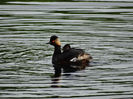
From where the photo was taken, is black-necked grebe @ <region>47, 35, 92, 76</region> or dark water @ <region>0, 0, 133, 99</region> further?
black-necked grebe @ <region>47, 35, 92, 76</region>

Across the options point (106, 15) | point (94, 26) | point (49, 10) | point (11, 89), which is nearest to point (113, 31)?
point (94, 26)

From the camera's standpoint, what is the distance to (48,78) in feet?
49.5

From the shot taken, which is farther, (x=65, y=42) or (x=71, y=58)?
(x=65, y=42)

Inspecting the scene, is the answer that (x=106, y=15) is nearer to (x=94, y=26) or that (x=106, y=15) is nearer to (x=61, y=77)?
(x=94, y=26)

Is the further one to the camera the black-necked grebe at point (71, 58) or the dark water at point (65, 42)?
the black-necked grebe at point (71, 58)

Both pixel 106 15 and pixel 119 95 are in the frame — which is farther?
pixel 106 15

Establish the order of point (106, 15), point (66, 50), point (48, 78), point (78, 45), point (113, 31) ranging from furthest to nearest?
1. point (106, 15)
2. point (113, 31)
3. point (78, 45)
4. point (66, 50)
5. point (48, 78)

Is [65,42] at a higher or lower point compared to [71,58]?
higher

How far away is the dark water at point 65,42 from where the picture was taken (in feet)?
45.8

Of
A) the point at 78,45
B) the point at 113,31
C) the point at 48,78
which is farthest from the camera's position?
the point at 113,31

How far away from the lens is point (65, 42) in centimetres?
2030

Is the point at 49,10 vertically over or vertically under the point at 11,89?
over

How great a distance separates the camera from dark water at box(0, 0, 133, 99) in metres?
13.9

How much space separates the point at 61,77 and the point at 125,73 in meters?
1.69
